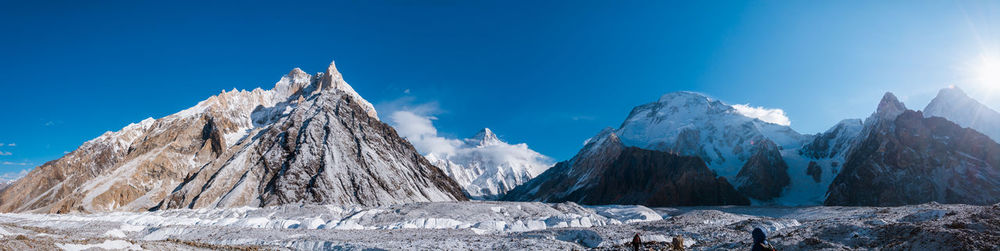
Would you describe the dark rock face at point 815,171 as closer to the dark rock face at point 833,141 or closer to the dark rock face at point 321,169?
the dark rock face at point 833,141

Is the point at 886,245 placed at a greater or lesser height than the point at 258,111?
lesser

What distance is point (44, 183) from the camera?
140250mm

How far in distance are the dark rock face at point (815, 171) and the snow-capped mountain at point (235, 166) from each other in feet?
410

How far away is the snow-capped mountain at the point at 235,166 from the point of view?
11269 centimetres

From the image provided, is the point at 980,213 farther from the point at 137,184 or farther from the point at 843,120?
the point at 843,120

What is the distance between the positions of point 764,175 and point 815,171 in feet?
59.7

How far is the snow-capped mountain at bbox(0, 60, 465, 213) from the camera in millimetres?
112688

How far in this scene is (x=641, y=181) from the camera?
16012 cm

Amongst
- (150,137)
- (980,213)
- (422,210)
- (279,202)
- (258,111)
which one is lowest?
(980,213)

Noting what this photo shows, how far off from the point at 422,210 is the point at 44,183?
474 feet

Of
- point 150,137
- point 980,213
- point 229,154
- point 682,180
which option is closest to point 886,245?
point 980,213

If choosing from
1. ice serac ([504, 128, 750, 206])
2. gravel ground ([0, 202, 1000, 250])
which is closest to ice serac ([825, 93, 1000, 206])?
ice serac ([504, 128, 750, 206])

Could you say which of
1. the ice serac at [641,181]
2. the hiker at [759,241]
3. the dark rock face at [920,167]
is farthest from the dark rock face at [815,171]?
the hiker at [759,241]

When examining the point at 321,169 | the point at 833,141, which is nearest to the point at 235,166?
the point at 321,169
